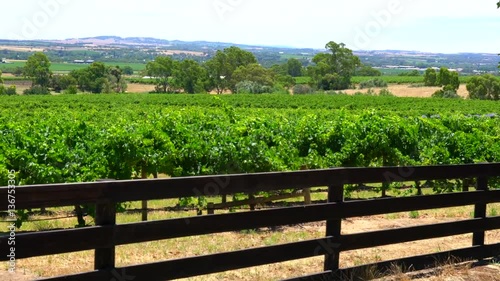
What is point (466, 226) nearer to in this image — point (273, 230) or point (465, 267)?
point (465, 267)

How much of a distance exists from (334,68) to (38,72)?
2933 inches

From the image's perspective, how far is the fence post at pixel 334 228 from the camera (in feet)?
18.1

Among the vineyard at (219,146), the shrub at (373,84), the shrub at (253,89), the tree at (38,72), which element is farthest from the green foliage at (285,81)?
the vineyard at (219,146)

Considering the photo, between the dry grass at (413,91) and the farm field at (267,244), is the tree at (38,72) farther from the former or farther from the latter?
the farm field at (267,244)

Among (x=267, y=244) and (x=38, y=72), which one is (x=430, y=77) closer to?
(x=38, y=72)

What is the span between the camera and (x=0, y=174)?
1076cm

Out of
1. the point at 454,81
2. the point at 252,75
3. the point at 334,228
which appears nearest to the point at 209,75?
the point at 252,75

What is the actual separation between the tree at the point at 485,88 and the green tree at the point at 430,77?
19.9 meters

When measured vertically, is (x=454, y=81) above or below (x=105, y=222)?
below

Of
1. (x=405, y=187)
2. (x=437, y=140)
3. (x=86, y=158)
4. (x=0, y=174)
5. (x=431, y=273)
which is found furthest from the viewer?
(x=405, y=187)

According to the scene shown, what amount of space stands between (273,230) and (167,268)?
6.22m

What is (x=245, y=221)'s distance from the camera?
199 inches

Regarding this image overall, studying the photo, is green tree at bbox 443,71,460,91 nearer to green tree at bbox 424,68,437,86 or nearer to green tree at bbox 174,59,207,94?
green tree at bbox 424,68,437,86

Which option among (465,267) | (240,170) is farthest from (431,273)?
(240,170)
